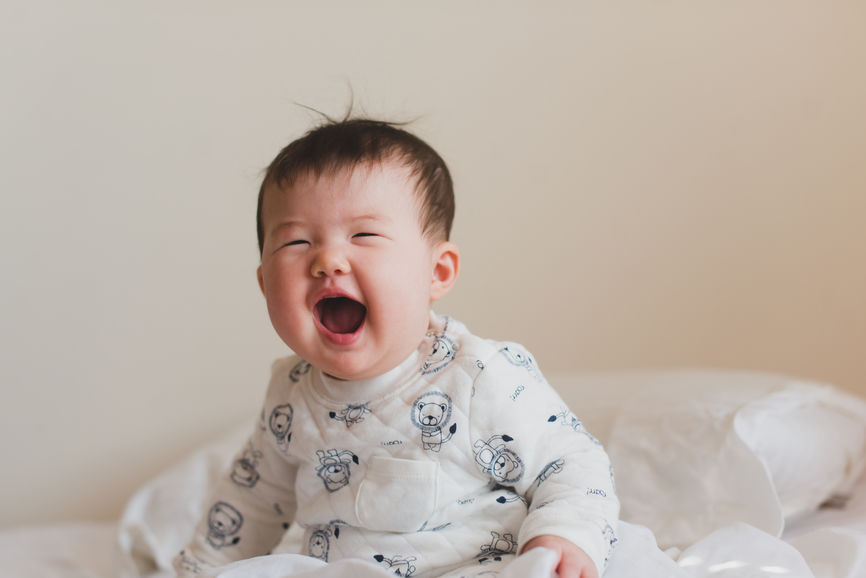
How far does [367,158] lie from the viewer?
2.85 ft

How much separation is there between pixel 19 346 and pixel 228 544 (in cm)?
84

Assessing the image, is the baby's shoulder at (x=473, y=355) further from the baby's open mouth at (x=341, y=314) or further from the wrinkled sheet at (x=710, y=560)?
the wrinkled sheet at (x=710, y=560)

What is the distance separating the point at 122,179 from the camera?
1.65m

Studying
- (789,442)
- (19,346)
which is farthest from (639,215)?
(19,346)

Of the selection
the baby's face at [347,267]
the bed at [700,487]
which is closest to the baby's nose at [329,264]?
the baby's face at [347,267]

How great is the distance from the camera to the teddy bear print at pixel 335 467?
90 cm

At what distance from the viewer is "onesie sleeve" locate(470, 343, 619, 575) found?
818 mm

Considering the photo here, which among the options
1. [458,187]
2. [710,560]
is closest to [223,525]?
[710,560]

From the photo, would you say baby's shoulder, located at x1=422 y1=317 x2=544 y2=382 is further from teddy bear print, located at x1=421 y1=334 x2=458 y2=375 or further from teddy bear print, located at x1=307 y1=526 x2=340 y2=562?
teddy bear print, located at x1=307 y1=526 x2=340 y2=562

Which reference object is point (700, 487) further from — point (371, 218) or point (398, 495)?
point (371, 218)

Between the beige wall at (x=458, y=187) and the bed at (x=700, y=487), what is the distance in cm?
31

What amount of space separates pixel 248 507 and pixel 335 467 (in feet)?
0.61

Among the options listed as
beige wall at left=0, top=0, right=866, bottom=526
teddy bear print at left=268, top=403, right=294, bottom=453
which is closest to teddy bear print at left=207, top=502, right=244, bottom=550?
teddy bear print at left=268, top=403, right=294, bottom=453

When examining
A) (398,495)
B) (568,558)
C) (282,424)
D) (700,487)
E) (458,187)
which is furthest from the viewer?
(458,187)
